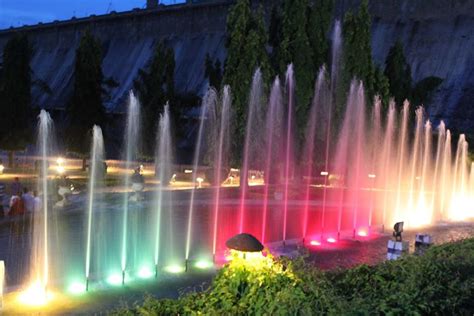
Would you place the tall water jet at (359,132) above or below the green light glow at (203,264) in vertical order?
above

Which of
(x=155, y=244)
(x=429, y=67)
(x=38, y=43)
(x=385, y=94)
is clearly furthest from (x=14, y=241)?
(x=38, y=43)

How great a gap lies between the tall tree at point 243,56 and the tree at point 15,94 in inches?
417

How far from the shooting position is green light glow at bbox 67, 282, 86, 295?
355 inches

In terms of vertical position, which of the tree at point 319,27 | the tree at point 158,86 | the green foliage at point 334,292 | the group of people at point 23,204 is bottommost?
the group of people at point 23,204

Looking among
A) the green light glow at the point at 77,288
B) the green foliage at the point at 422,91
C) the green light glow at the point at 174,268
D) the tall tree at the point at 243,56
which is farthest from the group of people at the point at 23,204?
the green foliage at the point at 422,91

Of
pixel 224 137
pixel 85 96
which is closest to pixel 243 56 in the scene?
pixel 224 137

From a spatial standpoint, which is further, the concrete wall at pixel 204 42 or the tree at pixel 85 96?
the concrete wall at pixel 204 42

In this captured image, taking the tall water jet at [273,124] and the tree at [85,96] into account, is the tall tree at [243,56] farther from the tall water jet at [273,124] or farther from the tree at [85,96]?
the tree at [85,96]

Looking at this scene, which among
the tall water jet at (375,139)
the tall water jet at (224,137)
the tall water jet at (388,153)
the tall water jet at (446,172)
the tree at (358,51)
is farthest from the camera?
the tall water jet at (375,139)

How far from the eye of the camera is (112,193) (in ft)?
65.8

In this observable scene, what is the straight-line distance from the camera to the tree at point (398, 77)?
28.9m

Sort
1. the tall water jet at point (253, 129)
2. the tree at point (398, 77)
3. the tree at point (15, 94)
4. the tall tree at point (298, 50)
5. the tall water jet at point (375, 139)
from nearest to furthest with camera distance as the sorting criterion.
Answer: the tall water jet at point (253, 129) → the tall tree at point (298, 50) → the tall water jet at point (375, 139) → the tree at point (15, 94) → the tree at point (398, 77)

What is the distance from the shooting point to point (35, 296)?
342 inches

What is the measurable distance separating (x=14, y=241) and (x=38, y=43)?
6759 cm
